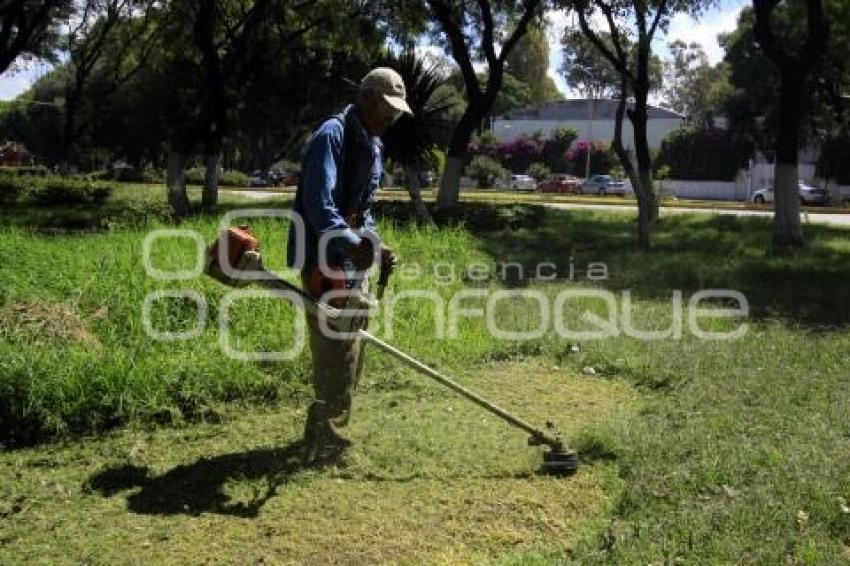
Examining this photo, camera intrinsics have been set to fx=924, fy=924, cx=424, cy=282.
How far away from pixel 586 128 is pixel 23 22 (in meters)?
46.1

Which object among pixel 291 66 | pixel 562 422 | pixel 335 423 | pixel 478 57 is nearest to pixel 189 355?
pixel 335 423

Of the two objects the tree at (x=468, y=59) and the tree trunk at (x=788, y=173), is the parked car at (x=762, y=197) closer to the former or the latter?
the tree at (x=468, y=59)

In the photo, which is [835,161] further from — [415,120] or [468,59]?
[415,120]

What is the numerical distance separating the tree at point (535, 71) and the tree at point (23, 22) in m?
48.3

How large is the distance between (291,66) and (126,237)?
24.4 m

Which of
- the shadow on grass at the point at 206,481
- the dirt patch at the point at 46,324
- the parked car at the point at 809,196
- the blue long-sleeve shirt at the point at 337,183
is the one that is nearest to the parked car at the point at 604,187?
the parked car at the point at 809,196

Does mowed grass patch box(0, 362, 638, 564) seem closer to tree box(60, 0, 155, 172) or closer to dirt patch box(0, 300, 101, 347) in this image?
dirt patch box(0, 300, 101, 347)

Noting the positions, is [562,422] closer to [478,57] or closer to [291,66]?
[478,57]

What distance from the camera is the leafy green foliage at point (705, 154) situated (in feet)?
147

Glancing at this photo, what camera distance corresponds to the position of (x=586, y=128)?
63.5m

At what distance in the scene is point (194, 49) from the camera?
2739 cm

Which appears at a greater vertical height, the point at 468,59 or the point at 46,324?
the point at 468,59

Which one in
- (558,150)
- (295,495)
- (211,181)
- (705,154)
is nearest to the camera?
(295,495)

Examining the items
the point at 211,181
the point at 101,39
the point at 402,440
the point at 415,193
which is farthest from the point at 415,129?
the point at 101,39
